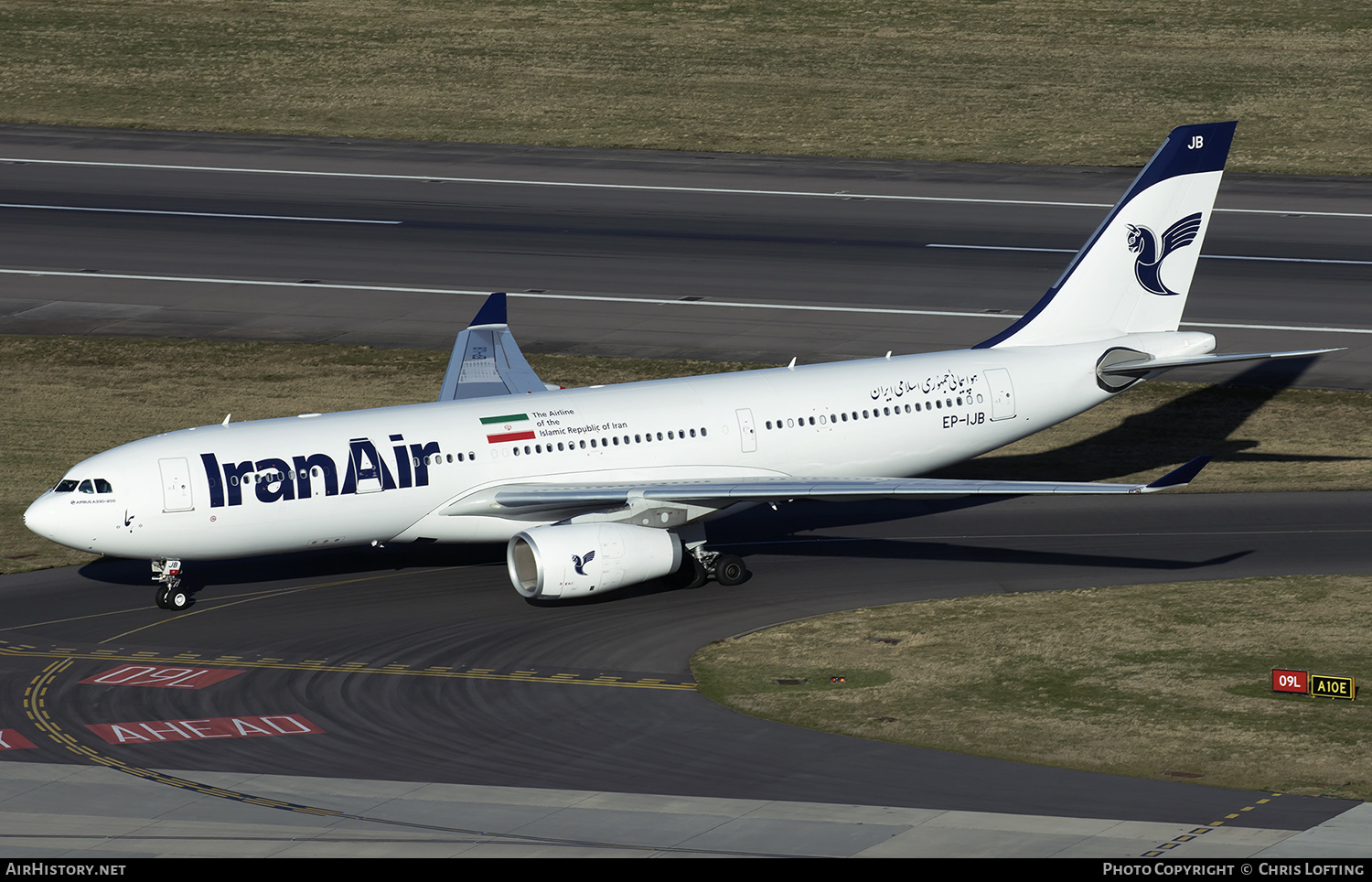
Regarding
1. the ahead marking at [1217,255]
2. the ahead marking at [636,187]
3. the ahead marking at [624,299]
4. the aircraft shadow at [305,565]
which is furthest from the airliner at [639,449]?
the ahead marking at [636,187]

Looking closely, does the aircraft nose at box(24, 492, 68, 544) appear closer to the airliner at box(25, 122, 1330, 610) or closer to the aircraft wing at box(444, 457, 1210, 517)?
the airliner at box(25, 122, 1330, 610)

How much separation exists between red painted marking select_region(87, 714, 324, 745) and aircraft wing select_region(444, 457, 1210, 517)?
337 inches

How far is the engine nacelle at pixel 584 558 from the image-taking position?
4072 centimetres

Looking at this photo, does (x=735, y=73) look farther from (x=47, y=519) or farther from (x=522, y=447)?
(x=47, y=519)

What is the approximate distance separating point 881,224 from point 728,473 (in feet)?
116

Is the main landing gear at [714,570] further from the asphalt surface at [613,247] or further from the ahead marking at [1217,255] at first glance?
the ahead marking at [1217,255]

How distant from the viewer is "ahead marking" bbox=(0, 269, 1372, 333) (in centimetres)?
6506

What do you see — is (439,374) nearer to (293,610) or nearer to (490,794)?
(293,610)

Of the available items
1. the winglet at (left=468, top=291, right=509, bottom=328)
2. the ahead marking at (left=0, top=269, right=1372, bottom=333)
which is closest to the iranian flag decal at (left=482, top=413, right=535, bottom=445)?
the winglet at (left=468, top=291, right=509, bottom=328)

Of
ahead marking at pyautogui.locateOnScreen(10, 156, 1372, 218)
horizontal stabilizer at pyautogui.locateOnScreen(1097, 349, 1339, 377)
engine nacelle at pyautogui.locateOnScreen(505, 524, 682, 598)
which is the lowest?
engine nacelle at pyautogui.locateOnScreen(505, 524, 682, 598)

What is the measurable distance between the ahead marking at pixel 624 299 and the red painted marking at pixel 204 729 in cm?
3565

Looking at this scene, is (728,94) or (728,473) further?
(728,94)

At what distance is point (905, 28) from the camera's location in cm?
10375

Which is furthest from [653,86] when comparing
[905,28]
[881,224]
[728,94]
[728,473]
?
[728,473]
